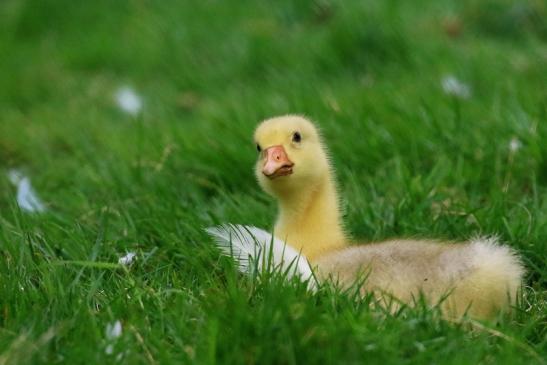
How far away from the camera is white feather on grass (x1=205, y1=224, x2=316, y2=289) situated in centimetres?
322

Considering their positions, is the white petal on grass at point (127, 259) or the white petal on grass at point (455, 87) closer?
the white petal on grass at point (127, 259)

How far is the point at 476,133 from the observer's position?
4.81m

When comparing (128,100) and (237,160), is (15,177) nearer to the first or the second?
(237,160)

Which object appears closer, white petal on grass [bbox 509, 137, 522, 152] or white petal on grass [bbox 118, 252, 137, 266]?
white petal on grass [bbox 118, 252, 137, 266]

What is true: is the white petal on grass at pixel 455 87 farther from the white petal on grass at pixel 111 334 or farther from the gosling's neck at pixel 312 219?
the white petal on grass at pixel 111 334

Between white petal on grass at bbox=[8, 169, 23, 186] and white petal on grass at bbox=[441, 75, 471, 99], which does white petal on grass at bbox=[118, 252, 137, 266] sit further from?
white petal on grass at bbox=[441, 75, 471, 99]

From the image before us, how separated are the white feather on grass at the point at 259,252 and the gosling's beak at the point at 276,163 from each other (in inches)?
9.0

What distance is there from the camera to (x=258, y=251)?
10.9ft

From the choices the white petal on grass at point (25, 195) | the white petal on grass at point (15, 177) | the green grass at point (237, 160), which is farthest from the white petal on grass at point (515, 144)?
the white petal on grass at point (15, 177)

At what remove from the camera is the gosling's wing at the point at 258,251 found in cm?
323

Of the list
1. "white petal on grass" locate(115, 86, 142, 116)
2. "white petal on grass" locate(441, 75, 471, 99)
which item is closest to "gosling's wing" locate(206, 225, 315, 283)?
"white petal on grass" locate(441, 75, 471, 99)

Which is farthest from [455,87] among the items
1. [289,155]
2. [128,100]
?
[289,155]

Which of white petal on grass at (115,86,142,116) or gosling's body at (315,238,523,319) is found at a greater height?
white petal on grass at (115,86,142,116)

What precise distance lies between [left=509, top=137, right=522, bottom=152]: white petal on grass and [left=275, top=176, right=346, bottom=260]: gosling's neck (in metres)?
1.10
